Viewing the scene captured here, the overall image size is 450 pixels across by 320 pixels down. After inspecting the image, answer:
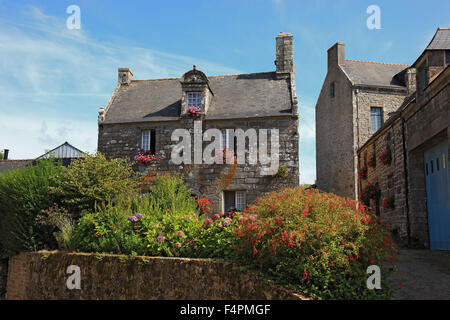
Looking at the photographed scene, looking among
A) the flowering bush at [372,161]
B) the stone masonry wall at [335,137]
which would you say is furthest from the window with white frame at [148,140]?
the stone masonry wall at [335,137]

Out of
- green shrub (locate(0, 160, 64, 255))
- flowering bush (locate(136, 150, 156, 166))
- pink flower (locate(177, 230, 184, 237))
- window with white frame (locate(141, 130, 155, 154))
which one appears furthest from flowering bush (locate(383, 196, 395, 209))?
green shrub (locate(0, 160, 64, 255))

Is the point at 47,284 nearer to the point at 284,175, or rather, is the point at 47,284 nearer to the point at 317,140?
the point at 284,175

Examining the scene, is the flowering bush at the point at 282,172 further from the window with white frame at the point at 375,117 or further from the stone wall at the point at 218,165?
the window with white frame at the point at 375,117

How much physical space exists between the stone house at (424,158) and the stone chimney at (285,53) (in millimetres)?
5496

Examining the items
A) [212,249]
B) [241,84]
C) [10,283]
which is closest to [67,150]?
[241,84]

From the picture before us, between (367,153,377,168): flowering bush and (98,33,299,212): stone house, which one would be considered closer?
(98,33,299,212): stone house

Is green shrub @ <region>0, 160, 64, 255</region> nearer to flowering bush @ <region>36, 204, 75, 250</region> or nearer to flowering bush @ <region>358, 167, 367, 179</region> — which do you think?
flowering bush @ <region>36, 204, 75, 250</region>

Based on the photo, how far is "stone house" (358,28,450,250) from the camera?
9.72 metres

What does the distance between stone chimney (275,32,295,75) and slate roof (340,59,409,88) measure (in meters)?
5.19

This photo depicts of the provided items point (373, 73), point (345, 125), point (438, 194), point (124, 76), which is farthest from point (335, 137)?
point (438, 194)

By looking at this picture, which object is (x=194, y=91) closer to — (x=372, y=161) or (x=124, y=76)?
(x=124, y=76)

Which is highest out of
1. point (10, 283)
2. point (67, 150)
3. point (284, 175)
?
point (67, 150)
